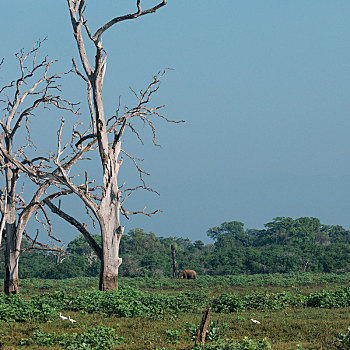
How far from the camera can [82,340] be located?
11.0 metres

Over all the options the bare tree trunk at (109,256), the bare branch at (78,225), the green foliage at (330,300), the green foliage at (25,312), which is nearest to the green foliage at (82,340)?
the green foliage at (25,312)

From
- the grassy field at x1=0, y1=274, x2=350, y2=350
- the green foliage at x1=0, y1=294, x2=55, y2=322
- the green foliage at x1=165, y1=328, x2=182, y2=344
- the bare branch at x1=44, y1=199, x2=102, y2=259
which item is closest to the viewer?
the grassy field at x1=0, y1=274, x2=350, y2=350

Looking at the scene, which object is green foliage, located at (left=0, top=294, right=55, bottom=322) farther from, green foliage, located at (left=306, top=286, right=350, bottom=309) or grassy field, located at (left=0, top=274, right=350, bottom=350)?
green foliage, located at (left=306, top=286, right=350, bottom=309)

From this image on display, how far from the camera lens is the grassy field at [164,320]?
37.4 feet

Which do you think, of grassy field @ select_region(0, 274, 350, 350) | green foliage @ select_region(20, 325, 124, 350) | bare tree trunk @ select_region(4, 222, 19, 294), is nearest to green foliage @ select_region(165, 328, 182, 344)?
grassy field @ select_region(0, 274, 350, 350)

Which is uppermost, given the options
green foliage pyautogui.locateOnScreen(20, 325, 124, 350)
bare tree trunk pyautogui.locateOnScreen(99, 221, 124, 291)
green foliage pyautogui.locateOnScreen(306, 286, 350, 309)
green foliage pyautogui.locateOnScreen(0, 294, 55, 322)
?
bare tree trunk pyautogui.locateOnScreen(99, 221, 124, 291)

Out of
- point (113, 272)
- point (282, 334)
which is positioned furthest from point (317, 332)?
point (113, 272)

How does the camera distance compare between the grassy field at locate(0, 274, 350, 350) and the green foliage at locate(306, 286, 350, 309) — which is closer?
the grassy field at locate(0, 274, 350, 350)

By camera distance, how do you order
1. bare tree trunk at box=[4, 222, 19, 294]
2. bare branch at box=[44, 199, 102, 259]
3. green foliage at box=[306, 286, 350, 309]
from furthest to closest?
bare tree trunk at box=[4, 222, 19, 294]
bare branch at box=[44, 199, 102, 259]
green foliage at box=[306, 286, 350, 309]

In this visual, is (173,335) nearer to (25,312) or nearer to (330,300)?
(25,312)

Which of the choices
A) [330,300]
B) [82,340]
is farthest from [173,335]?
[330,300]

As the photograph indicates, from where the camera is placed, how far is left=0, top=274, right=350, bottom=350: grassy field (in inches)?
448

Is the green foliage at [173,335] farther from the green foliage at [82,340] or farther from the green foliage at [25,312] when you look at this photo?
the green foliage at [25,312]

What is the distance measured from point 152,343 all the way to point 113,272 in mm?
9576
